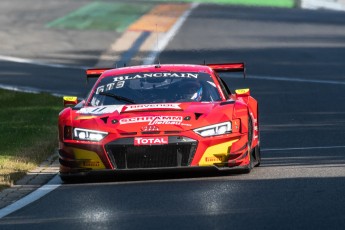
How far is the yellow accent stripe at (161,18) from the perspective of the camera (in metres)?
42.7

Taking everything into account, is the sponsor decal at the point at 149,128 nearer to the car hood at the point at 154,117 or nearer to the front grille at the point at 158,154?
the car hood at the point at 154,117

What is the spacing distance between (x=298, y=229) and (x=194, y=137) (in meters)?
3.73

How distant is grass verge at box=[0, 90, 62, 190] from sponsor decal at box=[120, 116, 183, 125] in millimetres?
1341

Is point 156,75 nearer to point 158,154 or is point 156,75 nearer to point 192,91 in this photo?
point 192,91

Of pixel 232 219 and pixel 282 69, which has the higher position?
pixel 232 219

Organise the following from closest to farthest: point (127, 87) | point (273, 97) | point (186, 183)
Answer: point (186, 183) → point (127, 87) → point (273, 97)

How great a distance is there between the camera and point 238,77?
3034 centimetres

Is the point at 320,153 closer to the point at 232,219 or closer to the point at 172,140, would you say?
the point at 172,140

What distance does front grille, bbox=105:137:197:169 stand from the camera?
13.4 m

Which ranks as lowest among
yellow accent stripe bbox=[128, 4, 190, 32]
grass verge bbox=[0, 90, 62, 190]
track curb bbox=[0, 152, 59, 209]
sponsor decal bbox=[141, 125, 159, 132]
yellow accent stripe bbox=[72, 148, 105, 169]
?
yellow accent stripe bbox=[128, 4, 190, 32]

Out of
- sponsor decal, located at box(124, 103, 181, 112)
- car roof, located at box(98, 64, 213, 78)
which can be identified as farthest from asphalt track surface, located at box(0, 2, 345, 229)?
car roof, located at box(98, 64, 213, 78)

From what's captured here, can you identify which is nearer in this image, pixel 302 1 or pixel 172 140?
pixel 172 140

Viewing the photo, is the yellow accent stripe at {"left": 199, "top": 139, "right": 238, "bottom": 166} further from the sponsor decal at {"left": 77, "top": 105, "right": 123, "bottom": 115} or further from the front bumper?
the sponsor decal at {"left": 77, "top": 105, "right": 123, "bottom": 115}

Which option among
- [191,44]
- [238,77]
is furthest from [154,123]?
[191,44]
